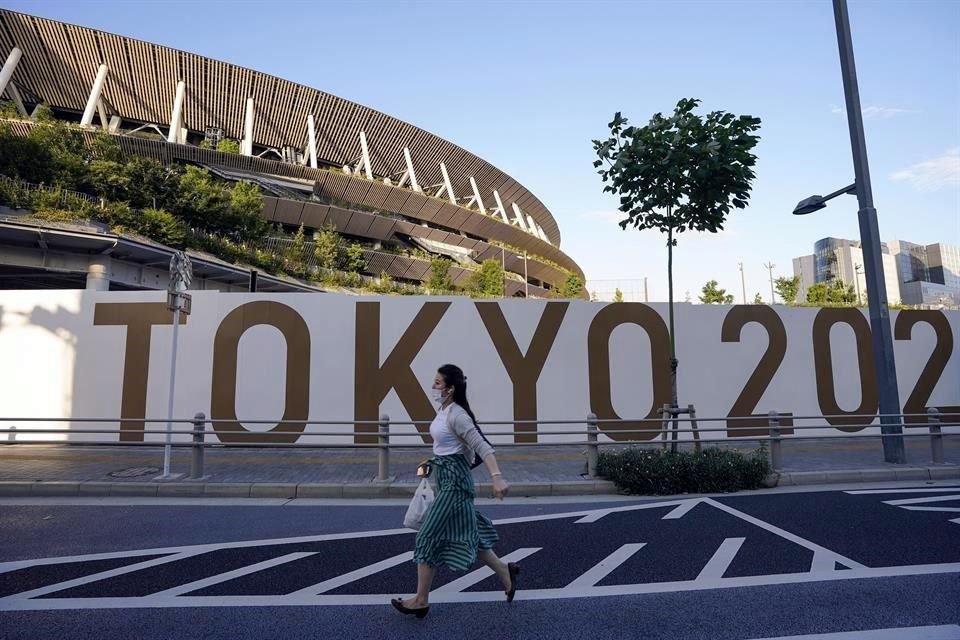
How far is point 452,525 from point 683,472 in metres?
5.64

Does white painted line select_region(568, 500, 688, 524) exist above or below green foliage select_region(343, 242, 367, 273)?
below

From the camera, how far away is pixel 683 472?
27.6 ft

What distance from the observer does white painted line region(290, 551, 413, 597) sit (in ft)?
14.2

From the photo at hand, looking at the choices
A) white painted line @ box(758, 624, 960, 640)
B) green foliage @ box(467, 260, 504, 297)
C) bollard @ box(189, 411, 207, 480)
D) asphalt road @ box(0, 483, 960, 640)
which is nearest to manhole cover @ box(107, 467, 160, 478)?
bollard @ box(189, 411, 207, 480)

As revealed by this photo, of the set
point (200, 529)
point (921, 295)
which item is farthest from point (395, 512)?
point (921, 295)

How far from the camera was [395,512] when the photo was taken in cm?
727

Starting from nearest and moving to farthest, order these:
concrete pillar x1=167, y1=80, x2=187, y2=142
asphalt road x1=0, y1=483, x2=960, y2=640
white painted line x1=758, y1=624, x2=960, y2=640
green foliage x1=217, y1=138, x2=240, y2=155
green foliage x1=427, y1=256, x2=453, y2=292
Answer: white painted line x1=758, y1=624, x2=960, y2=640, asphalt road x1=0, y1=483, x2=960, y2=640, concrete pillar x1=167, y1=80, x2=187, y2=142, green foliage x1=427, y1=256, x2=453, y2=292, green foliage x1=217, y1=138, x2=240, y2=155

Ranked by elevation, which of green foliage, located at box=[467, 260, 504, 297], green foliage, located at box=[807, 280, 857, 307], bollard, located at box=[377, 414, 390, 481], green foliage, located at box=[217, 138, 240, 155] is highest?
green foliage, located at box=[217, 138, 240, 155]

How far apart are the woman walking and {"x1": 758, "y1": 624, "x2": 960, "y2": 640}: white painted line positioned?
1863 mm

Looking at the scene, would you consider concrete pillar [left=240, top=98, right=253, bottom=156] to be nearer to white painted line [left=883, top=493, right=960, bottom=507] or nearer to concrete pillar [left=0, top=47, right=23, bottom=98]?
concrete pillar [left=0, top=47, right=23, bottom=98]

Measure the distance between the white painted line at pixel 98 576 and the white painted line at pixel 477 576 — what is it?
8.24ft

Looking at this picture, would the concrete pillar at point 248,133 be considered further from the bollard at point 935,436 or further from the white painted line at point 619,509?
the bollard at point 935,436

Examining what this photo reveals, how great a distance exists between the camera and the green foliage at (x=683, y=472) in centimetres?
834

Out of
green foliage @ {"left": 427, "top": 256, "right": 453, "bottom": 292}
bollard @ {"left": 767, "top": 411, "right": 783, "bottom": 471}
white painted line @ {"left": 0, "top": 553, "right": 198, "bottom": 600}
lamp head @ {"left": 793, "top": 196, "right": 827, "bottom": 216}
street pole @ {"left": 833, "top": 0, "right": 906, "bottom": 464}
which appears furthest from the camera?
green foliage @ {"left": 427, "top": 256, "right": 453, "bottom": 292}
